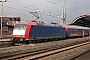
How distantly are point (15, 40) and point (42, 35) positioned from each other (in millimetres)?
4830

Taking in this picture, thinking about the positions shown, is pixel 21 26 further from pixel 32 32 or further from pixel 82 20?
pixel 82 20

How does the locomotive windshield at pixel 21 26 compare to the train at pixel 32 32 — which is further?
the locomotive windshield at pixel 21 26

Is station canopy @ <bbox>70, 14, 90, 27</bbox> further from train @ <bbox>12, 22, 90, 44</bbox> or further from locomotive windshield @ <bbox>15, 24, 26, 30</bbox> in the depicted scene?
locomotive windshield @ <bbox>15, 24, 26, 30</bbox>

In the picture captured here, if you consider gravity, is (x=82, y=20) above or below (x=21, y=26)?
above

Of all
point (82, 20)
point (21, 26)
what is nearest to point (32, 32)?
point (21, 26)

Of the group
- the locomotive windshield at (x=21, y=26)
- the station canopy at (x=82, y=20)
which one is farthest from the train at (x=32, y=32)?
the station canopy at (x=82, y=20)

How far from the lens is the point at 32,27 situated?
24781mm

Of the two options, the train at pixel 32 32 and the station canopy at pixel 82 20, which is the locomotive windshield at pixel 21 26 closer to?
the train at pixel 32 32

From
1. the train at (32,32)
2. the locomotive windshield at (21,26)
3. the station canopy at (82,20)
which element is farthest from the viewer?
the station canopy at (82,20)

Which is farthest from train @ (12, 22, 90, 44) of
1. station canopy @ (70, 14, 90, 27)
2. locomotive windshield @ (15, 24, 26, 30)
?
station canopy @ (70, 14, 90, 27)

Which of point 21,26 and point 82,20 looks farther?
point 82,20

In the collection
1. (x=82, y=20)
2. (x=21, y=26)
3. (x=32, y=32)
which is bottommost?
(x=32, y=32)

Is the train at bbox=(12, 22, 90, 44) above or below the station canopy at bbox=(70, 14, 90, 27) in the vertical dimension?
below

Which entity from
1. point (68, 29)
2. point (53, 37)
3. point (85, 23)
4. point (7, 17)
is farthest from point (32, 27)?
point (85, 23)
